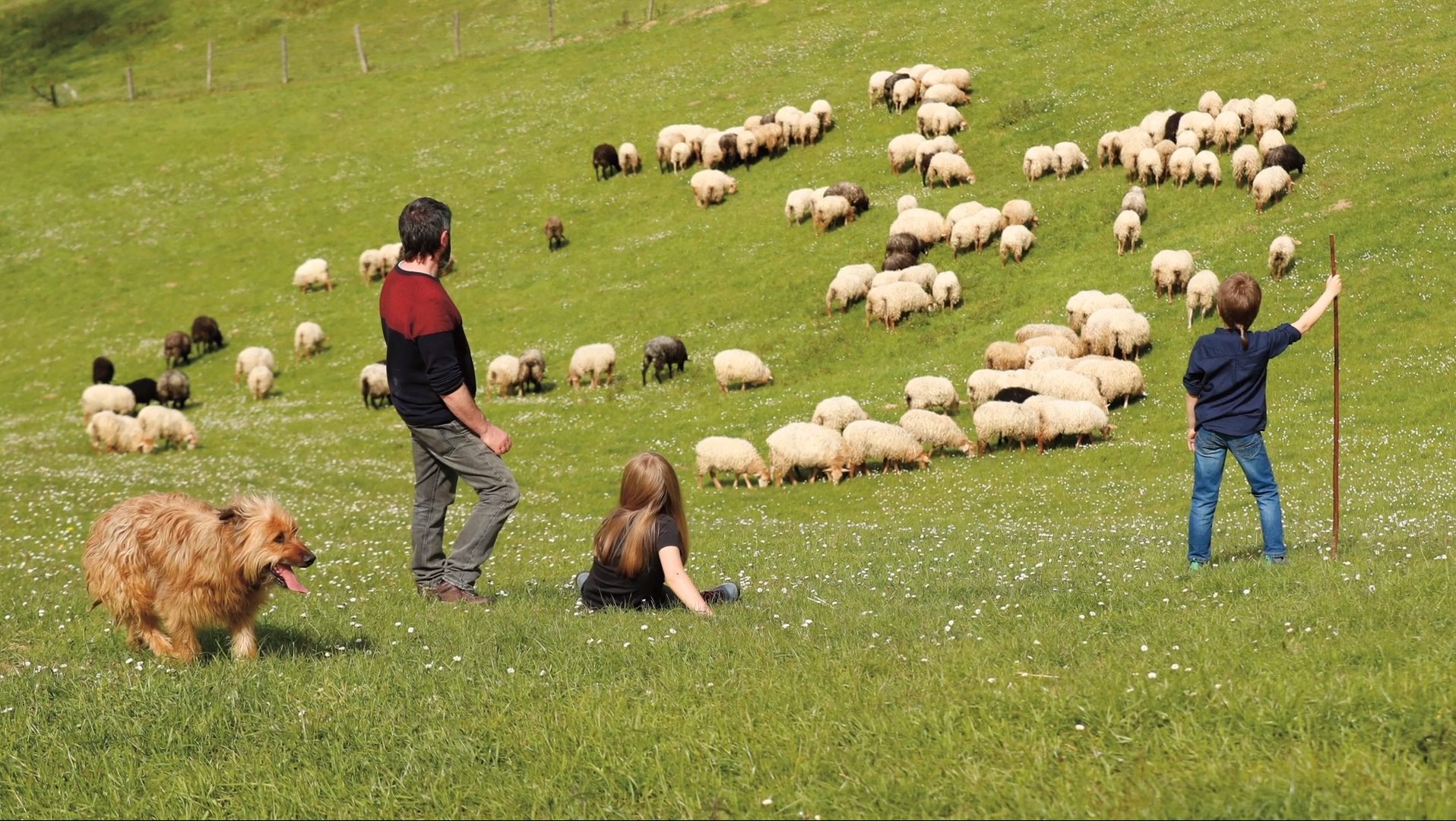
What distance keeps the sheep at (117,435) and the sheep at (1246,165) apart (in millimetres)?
32504

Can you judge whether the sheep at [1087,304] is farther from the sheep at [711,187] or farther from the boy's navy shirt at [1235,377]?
→ the boy's navy shirt at [1235,377]

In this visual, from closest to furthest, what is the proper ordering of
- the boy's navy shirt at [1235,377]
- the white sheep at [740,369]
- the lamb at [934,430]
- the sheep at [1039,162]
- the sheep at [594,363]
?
Answer: the boy's navy shirt at [1235,377], the lamb at [934,430], the white sheep at [740,369], the sheep at [594,363], the sheep at [1039,162]

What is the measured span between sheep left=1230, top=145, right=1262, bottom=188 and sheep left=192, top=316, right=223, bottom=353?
116 feet

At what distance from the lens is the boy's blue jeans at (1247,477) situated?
977 cm

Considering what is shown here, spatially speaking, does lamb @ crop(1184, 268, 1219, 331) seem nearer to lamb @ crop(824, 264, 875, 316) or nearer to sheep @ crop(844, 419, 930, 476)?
sheep @ crop(844, 419, 930, 476)

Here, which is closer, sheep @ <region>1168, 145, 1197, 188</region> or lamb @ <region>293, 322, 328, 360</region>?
sheep @ <region>1168, 145, 1197, 188</region>

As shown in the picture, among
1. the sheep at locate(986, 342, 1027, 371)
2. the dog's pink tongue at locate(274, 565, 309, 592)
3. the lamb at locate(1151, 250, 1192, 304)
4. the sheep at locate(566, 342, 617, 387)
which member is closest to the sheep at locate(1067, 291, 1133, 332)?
the lamb at locate(1151, 250, 1192, 304)

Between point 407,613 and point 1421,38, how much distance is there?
42.4 metres

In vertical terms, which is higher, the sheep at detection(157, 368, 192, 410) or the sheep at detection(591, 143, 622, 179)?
the sheep at detection(591, 143, 622, 179)

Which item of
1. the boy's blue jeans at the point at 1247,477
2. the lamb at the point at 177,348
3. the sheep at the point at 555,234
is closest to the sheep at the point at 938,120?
the sheep at the point at 555,234

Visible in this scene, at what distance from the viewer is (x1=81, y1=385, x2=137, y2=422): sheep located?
36.5m

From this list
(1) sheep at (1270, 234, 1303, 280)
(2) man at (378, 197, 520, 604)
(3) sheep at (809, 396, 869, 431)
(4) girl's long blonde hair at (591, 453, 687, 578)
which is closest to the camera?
(4) girl's long blonde hair at (591, 453, 687, 578)

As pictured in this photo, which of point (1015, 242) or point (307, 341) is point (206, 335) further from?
point (1015, 242)

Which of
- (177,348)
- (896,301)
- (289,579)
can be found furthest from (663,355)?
(289,579)
